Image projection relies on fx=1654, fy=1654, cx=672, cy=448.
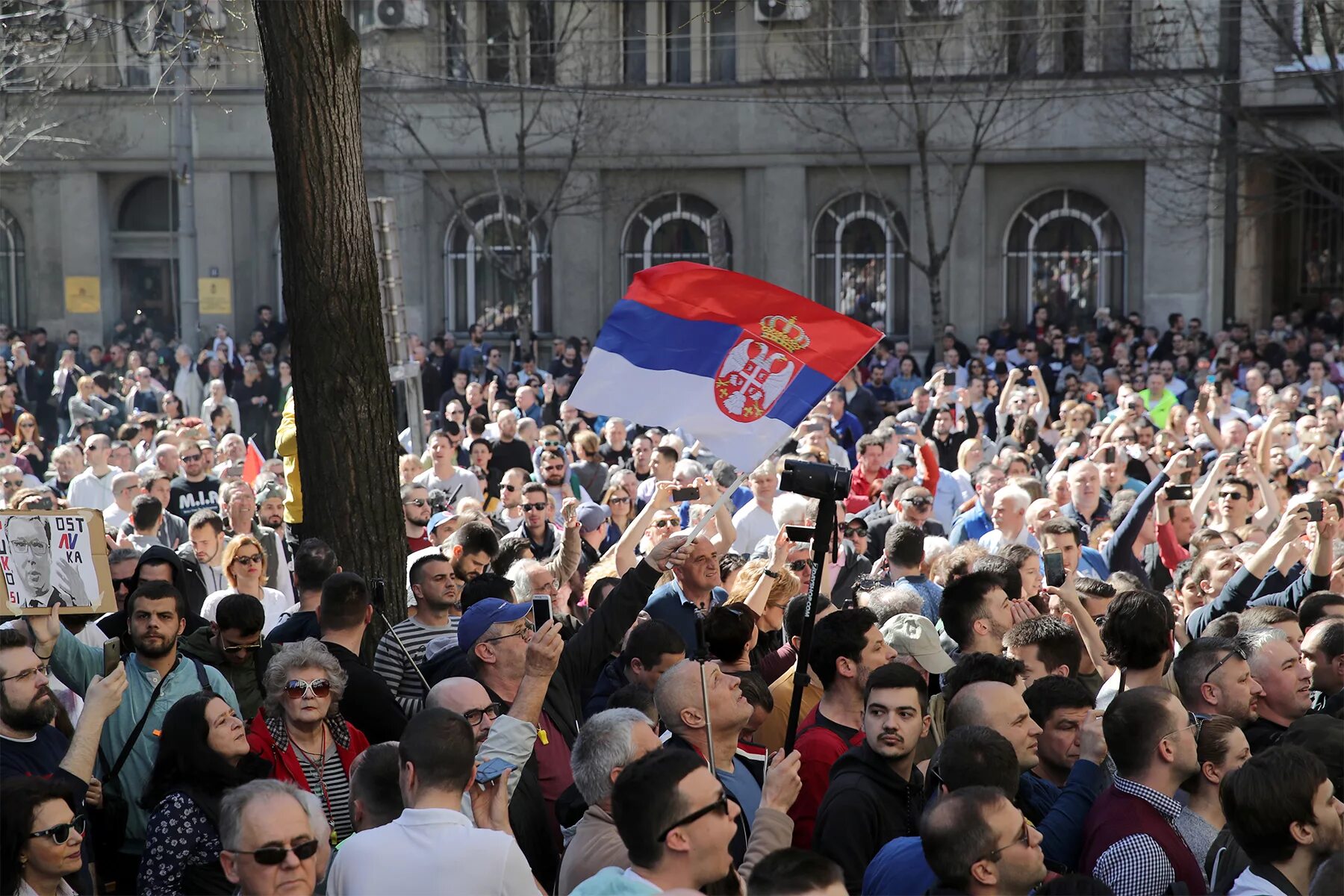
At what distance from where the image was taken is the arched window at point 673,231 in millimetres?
34219

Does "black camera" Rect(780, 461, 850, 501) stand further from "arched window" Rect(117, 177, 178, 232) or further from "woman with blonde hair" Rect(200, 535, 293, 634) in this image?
"arched window" Rect(117, 177, 178, 232)

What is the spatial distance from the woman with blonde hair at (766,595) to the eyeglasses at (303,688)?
2320mm

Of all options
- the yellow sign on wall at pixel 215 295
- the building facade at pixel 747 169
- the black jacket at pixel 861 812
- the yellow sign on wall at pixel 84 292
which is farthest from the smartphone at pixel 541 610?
the yellow sign on wall at pixel 84 292

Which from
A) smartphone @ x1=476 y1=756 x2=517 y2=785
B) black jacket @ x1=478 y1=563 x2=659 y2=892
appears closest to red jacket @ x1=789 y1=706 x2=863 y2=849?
black jacket @ x1=478 y1=563 x2=659 y2=892

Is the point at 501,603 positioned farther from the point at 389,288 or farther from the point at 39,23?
the point at 39,23

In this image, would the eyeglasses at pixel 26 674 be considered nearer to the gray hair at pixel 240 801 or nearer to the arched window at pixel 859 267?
the gray hair at pixel 240 801

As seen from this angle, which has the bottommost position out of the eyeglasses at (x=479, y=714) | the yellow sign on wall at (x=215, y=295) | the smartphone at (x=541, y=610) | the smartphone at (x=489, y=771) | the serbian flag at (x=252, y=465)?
the smartphone at (x=489, y=771)

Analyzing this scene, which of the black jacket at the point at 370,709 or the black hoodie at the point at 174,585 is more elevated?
the black hoodie at the point at 174,585

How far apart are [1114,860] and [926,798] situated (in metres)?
0.67

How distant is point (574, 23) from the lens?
32.5 meters

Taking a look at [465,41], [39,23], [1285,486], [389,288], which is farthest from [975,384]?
[465,41]

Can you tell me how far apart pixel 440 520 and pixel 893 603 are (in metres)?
4.54

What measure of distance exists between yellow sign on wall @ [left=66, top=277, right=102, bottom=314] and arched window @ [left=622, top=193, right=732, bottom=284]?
11461mm

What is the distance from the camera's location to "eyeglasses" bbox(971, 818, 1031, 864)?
4.29m
